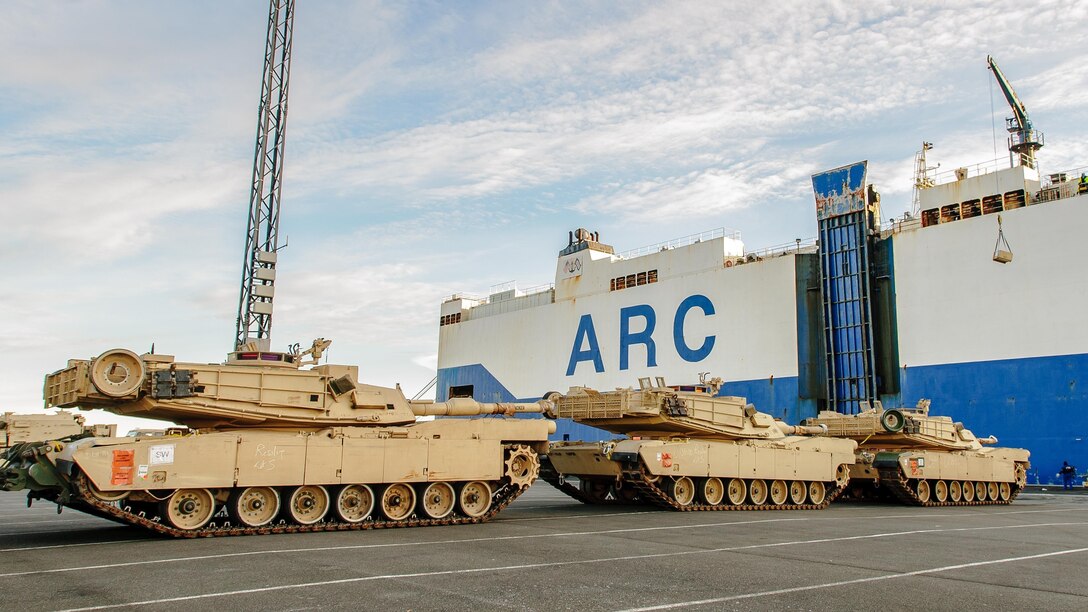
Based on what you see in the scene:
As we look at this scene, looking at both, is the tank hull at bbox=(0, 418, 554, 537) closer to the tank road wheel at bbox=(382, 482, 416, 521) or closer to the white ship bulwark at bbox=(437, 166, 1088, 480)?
the tank road wheel at bbox=(382, 482, 416, 521)

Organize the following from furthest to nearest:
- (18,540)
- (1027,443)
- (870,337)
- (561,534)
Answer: (870,337), (1027,443), (561,534), (18,540)

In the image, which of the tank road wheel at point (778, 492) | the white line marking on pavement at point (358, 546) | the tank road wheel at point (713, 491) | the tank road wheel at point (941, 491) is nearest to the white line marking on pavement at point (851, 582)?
the white line marking on pavement at point (358, 546)

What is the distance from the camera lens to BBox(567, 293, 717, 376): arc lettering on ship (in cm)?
5009

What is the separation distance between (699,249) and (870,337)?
11.9 metres

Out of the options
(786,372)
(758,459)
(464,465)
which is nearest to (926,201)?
(786,372)

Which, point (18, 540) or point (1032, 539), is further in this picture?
point (1032, 539)

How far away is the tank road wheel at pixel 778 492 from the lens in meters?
24.2

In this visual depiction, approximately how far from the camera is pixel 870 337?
42812 mm

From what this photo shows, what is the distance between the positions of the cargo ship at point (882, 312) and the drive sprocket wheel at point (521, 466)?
89.7 feet

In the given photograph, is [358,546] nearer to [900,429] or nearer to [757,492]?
[757,492]

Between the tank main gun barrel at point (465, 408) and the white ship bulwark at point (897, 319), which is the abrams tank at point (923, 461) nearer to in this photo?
the white ship bulwark at point (897, 319)

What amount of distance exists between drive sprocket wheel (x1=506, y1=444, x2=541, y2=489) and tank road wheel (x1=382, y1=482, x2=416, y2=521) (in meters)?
2.32

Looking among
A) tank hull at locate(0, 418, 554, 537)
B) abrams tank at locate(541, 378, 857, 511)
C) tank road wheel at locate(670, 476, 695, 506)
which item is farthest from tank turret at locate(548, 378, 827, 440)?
tank hull at locate(0, 418, 554, 537)

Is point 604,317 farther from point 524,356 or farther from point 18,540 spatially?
point 18,540
